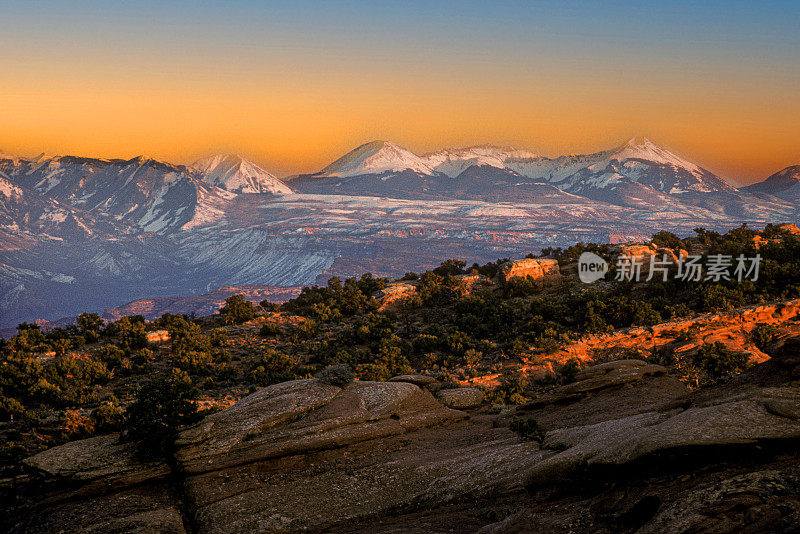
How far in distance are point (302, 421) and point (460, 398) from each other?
8.43 m

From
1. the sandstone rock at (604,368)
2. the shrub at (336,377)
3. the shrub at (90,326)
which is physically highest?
the shrub at (336,377)

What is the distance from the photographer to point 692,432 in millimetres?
12000

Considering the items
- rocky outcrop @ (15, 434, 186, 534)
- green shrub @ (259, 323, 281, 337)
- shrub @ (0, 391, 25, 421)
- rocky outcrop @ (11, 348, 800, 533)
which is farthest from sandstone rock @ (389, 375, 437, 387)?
green shrub @ (259, 323, 281, 337)

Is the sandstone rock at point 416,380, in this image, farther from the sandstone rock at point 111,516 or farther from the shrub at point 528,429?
the sandstone rock at point 111,516

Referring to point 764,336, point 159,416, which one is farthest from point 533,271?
point 159,416

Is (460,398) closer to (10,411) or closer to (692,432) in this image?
(692,432)

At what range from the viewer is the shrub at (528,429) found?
18.5 m

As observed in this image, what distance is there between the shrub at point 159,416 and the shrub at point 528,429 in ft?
44.8

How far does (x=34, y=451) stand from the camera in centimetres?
2233

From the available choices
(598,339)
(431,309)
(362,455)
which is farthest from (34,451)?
(431,309)

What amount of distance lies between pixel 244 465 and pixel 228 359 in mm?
22950

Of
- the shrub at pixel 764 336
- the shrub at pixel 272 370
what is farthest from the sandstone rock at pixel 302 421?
the shrub at pixel 764 336

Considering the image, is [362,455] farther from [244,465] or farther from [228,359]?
[228,359]

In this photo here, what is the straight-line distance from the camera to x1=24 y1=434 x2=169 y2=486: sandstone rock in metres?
18.7
